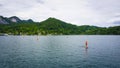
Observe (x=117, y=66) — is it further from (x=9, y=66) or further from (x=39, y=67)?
(x=9, y=66)

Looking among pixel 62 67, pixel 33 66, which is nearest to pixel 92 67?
pixel 62 67

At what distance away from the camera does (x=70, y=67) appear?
127 feet

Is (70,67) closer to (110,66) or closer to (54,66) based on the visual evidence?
(54,66)

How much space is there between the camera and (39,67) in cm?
3881

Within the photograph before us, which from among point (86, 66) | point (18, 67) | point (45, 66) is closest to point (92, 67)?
point (86, 66)

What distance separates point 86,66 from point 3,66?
22351 millimetres

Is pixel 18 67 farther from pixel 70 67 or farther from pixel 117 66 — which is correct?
pixel 117 66

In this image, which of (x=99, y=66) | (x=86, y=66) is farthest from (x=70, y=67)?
(x=99, y=66)

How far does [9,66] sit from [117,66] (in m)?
29.3

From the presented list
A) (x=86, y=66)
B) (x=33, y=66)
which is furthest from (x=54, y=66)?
(x=86, y=66)

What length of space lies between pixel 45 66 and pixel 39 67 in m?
1.80

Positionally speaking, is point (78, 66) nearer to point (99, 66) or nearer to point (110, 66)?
point (99, 66)

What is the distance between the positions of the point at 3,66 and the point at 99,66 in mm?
25983

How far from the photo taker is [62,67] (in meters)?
38.9
